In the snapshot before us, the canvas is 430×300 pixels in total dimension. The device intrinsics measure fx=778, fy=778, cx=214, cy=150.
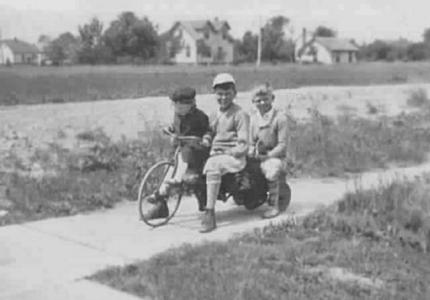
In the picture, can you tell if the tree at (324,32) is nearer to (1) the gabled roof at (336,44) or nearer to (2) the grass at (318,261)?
(1) the gabled roof at (336,44)

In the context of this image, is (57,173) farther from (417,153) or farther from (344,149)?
(417,153)

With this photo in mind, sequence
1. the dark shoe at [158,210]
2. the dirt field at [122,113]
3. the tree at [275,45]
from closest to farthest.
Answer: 1. the dark shoe at [158,210]
2. the dirt field at [122,113]
3. the tree at [275,45]

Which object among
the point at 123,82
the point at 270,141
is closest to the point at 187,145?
the point at 270,141

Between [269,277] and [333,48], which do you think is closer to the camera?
[269,277]

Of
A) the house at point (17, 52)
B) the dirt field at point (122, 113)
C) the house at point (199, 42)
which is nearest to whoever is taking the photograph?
→ the dirt field at point (122, 113)

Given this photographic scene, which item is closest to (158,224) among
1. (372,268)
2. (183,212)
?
(183,212)

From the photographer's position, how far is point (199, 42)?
10912 centimetres

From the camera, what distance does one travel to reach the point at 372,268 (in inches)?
239

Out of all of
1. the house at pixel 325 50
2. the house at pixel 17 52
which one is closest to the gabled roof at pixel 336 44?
the house at pixel 325 50

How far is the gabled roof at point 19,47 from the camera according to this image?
130m

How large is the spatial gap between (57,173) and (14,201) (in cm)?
173

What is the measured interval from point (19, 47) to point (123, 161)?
127 meters

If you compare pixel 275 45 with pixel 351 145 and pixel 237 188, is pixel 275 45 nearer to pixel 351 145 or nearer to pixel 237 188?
pixel 351 145

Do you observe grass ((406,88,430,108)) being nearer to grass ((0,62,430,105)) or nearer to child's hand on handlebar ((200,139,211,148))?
grass ((0,62,430,105))
